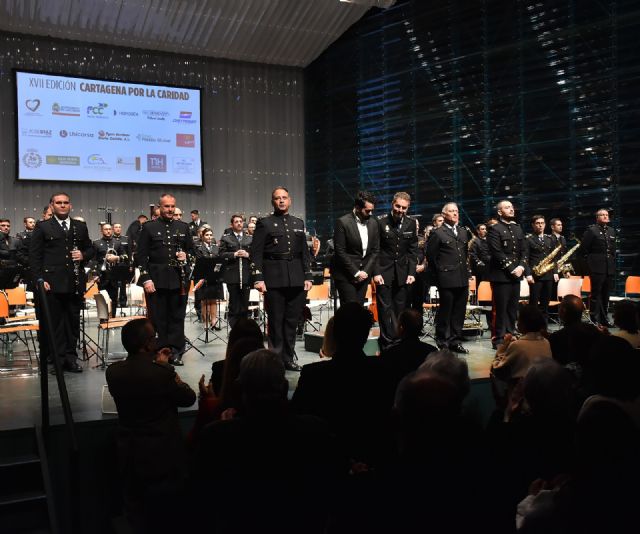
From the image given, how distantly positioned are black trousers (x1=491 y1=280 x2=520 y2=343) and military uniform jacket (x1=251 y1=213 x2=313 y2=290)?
266 cm

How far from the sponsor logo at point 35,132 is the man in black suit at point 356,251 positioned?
10546 mm

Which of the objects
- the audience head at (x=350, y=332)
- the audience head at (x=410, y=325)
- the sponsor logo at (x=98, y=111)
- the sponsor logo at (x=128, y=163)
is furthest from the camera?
the sponsor logo at (x=128, y=163)

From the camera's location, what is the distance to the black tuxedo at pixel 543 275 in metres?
10.2

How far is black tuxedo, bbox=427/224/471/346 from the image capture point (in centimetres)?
815

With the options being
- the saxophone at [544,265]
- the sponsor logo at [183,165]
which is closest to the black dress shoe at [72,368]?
the saxophone at [544,265]

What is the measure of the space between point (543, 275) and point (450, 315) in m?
2.63

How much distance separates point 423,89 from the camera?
50.0 ft

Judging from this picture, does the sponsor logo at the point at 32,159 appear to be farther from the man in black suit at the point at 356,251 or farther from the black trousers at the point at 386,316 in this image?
the black trousers at the point at 386,316

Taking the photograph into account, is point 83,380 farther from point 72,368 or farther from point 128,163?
point 128,163

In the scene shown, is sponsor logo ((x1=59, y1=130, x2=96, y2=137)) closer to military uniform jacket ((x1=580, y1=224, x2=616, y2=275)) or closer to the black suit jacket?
the black suit jacket

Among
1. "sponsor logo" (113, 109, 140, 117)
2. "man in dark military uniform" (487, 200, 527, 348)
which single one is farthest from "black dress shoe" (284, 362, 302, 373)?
"sponsor logo" (113, 109, 140, 117)

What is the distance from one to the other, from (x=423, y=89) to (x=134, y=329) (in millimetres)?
12658

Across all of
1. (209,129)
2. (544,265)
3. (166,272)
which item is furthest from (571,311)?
(209,129)

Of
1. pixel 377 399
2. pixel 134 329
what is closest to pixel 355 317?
pixel 377 399
